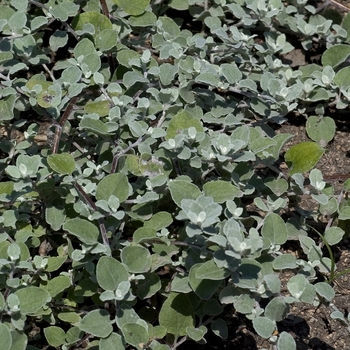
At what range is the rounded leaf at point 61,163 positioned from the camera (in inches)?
85.4

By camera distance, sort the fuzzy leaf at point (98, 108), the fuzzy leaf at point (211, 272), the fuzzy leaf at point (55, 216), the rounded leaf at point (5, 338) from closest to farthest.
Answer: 1. the rounded leaf at point (5, 338)
2. the fuzzy leaf at point (211, 272)
3. the fuzzy leaf at point (55, 216)
4. the fuzzy leaf at point (98, 108)

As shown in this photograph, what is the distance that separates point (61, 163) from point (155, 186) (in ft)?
1.00

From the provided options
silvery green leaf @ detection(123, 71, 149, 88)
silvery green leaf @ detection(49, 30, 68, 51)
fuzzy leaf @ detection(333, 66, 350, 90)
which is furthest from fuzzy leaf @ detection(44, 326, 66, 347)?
fuzzy leaf @ detection(333, 66, 350, 90)

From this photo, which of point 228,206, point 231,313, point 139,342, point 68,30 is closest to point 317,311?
point 231,313

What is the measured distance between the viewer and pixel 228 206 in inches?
84.4

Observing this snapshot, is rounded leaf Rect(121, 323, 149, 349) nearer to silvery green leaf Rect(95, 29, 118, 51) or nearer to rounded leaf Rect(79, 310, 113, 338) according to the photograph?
rounded leaf Rect(79, 310, 113, 338)

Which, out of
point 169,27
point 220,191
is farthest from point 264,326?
point 169,27

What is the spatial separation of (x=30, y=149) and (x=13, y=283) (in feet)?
2.32

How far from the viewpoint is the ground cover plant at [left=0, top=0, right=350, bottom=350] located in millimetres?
2029

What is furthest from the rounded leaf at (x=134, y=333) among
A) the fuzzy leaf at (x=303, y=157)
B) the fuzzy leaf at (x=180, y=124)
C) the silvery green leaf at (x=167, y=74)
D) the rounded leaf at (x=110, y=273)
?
the silvery green leaf at (x=167, y=74)

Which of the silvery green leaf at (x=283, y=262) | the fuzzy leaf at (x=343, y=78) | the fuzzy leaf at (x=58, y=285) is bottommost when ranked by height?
the fuzzy leaf at (x=58, y=285)

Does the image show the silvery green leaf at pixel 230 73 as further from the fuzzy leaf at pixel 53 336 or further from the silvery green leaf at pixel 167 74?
the fuzzy leaf at pixel 53 336

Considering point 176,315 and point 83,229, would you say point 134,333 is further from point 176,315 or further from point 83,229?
point 83,229

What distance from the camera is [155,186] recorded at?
7.41ft
